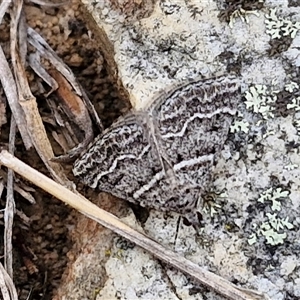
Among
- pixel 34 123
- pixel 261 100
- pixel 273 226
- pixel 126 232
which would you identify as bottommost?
pixel 273 226

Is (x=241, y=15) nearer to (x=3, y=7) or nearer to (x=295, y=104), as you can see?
(x=295, y=104)

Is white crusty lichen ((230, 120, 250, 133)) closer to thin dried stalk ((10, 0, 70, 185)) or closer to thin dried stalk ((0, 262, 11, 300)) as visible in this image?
thin dried stalk ((10, 0, 70, 185))

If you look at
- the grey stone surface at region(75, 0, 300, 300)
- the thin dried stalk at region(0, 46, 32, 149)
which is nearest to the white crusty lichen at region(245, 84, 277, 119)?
the grey stone surface at region(75, 0, 300, 300)

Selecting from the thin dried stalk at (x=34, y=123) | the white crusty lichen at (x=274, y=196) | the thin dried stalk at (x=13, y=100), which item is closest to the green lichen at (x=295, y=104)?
the white crusty lichen at (x=274, y=196)

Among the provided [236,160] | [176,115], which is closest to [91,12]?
[176,115]

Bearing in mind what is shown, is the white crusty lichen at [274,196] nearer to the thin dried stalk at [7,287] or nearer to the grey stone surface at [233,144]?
the grey stone surface at [233,144]

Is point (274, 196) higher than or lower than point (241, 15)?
lower

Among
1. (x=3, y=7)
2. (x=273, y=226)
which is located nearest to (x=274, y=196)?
(x=273, y=226)
